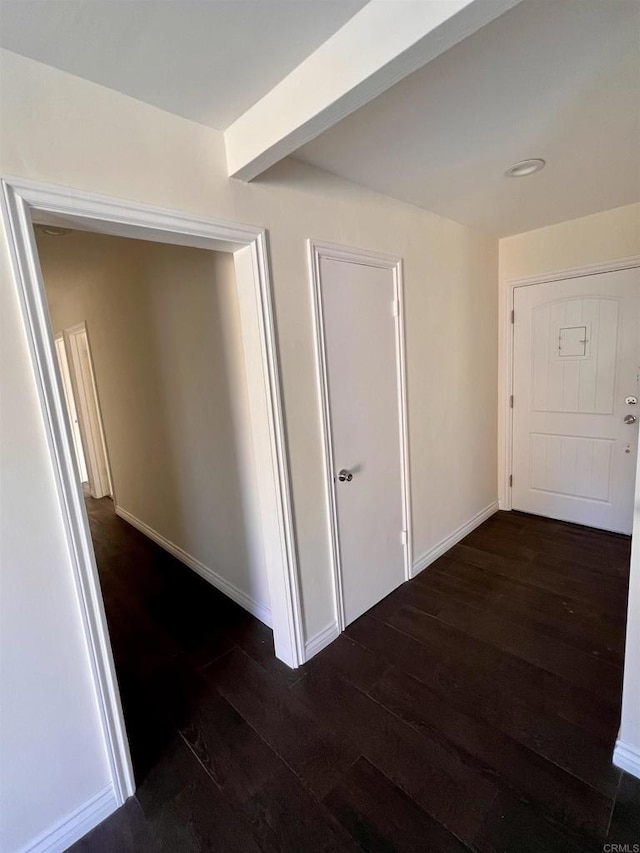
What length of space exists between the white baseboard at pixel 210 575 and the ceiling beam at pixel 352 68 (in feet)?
7.29

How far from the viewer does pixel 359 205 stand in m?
2.09

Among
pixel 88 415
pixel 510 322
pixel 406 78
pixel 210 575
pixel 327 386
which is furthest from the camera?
pixel 88 415

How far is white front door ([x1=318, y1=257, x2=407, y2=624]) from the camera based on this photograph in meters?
2.04

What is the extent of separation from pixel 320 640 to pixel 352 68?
7.58ft

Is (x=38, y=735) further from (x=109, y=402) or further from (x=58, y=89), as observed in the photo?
(x=109, y=402)

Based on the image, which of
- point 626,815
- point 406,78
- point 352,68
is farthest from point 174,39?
point 626,815

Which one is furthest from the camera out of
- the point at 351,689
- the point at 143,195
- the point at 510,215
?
the point at 510,215

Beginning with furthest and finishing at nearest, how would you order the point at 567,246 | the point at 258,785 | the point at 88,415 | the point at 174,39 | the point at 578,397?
the point at 88,415 → the point at 578,397 → the point at 567,246 → the point at 258,785 → the point at 174,39

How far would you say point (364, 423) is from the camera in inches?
87.6

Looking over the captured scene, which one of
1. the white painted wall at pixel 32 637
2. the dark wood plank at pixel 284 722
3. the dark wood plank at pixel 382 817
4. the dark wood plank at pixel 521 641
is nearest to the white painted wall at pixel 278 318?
the white painted wall at pixel 32 637

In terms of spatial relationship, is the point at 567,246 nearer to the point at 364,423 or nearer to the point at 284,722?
the point at 364,423

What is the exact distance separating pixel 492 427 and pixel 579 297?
3.82 feet

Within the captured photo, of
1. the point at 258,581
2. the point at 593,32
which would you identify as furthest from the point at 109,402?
the point at 593,32

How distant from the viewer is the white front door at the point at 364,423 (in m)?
2.04
